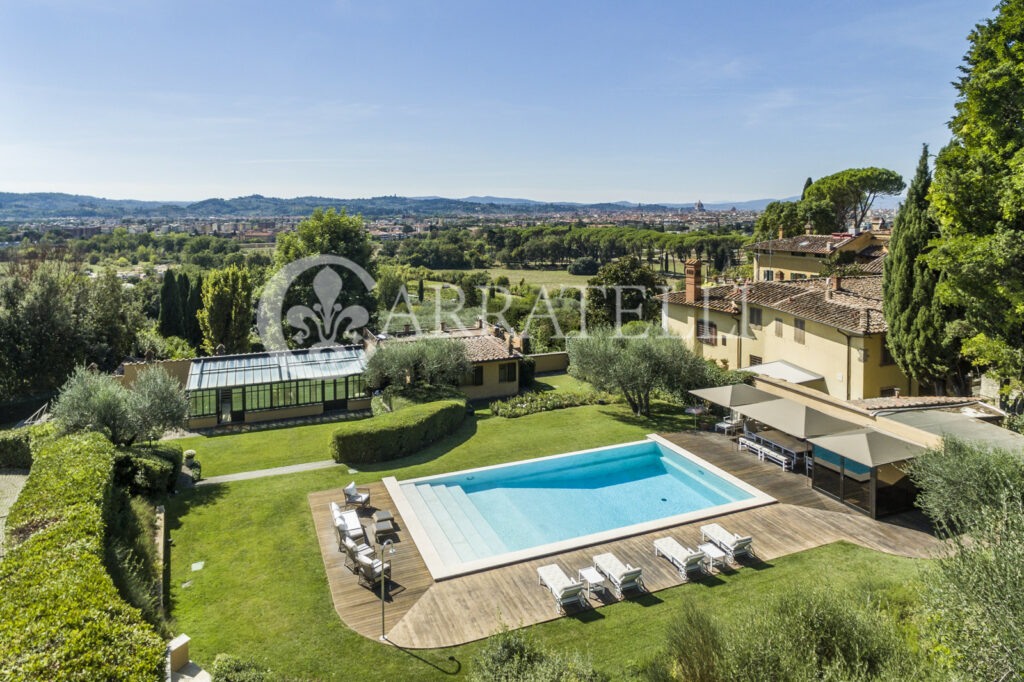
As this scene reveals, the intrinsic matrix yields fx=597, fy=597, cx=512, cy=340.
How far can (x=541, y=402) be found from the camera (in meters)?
24.9

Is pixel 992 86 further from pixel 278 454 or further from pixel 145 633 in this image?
pixel 278 454

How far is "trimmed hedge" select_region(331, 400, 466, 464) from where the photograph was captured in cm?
1872

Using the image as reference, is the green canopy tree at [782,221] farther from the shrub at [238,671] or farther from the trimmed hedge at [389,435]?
the shrub at [238,671]

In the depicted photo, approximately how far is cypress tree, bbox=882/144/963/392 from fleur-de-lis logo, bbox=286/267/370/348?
2834 centimetres

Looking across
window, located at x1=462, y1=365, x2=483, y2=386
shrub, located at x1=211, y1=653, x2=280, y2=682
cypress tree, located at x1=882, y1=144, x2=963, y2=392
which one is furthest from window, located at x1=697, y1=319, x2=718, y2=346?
shrub, located at x1=211, y1=653, x2=280, y2=682

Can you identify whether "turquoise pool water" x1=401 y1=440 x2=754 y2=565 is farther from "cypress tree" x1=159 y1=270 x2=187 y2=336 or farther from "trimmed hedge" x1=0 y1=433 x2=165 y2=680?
"cypress tree" x1=159 y1=270 x2=187 y2=336

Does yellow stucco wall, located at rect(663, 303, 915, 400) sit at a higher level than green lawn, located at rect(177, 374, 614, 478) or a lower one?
higher

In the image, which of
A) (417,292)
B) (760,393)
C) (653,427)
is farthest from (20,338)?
(417,292)

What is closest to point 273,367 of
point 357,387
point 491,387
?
point 357,387

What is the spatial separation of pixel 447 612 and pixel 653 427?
1287 cm

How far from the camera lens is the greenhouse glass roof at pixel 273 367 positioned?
2378 centimetres

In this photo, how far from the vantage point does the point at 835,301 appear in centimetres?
2542

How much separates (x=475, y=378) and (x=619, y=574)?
16403mm

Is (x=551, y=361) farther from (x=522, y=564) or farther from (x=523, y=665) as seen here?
(x=523, y=665)
